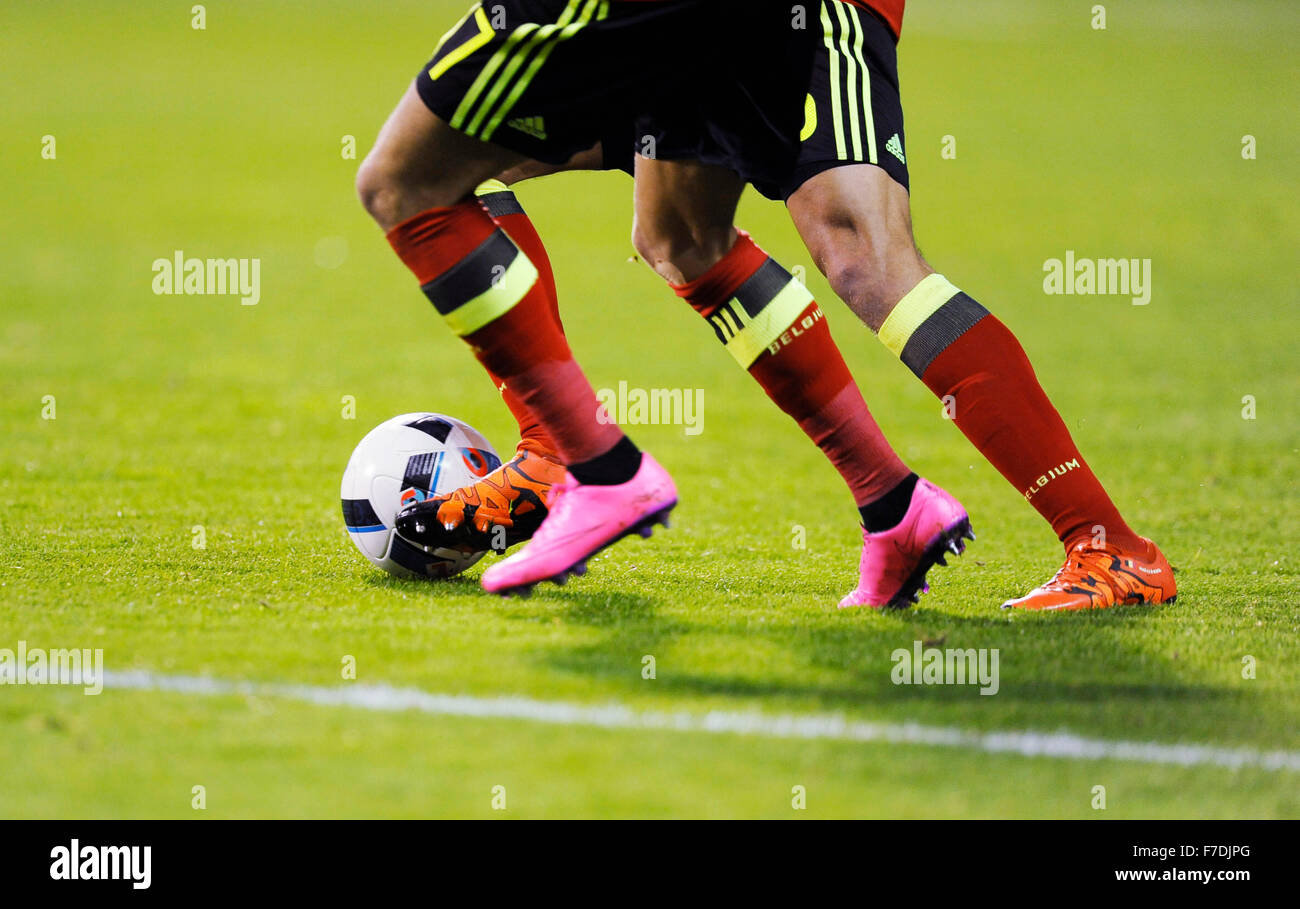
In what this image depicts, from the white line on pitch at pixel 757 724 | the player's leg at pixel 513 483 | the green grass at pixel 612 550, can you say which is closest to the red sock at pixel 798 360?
the green grass at pixel 612 550

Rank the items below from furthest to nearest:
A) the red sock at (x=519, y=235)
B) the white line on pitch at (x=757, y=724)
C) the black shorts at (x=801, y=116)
→ the red sock at (x=519, y=235) < the black shorts at (x=801, y=116) < the white line on pitch at (x=757, y=724)

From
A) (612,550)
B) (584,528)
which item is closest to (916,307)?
(584,528)

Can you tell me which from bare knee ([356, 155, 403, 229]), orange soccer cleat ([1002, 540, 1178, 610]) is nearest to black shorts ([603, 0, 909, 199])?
bare knee ([356, 155, 403, 229])

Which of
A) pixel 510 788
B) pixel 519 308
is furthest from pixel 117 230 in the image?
pixel 510 788

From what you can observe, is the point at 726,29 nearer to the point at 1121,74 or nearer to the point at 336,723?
the point at 336,723

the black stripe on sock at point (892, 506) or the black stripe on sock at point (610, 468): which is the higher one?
the black stripe on sock at point (610, 468)

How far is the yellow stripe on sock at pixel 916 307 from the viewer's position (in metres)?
3.77

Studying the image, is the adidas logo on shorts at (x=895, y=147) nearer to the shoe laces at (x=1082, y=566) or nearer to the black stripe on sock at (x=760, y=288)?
the black stripe on sock at (x=760, y=288)

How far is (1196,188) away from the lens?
768 inches

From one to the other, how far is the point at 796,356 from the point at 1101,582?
1048mm

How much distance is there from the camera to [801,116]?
375 cm

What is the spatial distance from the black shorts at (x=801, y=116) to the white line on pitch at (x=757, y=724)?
1472 millimetres

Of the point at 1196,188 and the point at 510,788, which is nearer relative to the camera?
the point at 510,788
